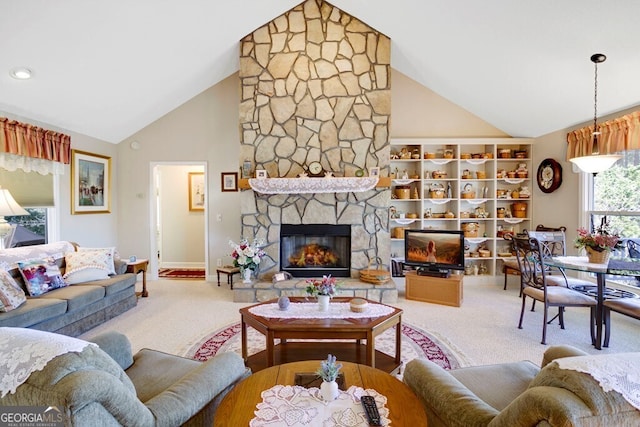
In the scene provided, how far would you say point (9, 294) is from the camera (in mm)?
2914

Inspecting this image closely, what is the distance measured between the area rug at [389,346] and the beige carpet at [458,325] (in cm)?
9

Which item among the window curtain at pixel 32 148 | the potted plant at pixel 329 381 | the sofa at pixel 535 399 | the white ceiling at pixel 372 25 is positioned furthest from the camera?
the window curtain at pixel 32 148

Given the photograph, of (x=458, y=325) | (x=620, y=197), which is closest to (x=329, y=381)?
(x=458, y=325)

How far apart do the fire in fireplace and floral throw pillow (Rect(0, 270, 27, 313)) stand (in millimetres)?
2930

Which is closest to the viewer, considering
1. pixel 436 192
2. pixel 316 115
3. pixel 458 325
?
pixel 458 325

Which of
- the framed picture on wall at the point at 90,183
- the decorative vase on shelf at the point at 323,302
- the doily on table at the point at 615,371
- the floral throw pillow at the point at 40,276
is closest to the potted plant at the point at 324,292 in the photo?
the decorative vase on shelf at the point at 323,302

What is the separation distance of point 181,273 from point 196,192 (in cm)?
170

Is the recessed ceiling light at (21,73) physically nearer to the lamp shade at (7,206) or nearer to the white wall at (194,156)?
the lamp shade at (7,206)

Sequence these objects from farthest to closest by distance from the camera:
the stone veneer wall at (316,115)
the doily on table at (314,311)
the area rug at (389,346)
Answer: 1. the stone veneer wall at (316,115)
2. the area rug at (389,346)
3. the doily on table at (314,311)

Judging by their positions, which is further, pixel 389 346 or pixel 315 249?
pixel 315 249

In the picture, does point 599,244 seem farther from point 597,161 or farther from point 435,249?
point 435,249

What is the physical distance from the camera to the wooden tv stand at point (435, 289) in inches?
174

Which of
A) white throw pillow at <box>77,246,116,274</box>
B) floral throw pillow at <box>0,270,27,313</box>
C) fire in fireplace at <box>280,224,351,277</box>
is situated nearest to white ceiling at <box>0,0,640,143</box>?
white throw pillow at <box>77,246,116,274</box>

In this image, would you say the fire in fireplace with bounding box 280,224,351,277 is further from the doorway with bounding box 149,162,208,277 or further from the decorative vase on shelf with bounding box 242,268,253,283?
the doorway with bounding box 149,162,208,277
